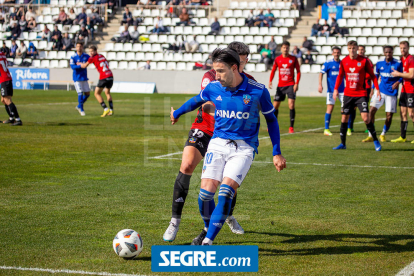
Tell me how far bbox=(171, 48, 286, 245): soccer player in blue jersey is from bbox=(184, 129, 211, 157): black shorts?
533mm

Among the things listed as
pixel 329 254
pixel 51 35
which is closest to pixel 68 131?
pixel 329 254

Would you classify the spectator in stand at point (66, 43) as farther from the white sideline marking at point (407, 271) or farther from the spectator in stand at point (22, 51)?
the white sideline marking at point (407, 271)

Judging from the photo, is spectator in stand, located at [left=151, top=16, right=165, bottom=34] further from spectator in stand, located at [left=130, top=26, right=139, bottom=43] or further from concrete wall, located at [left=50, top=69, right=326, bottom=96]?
concrete wall, located at [left=50, top=69, right=326, bottom=96]

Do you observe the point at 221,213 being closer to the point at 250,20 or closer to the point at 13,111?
the point at 13,111

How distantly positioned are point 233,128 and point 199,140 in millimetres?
717

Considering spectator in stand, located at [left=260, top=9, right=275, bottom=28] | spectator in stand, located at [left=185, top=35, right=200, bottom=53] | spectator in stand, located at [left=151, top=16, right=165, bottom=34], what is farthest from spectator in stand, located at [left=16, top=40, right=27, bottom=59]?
spectator in stand, located at [left=260, top=9, right=275, bottom=28]

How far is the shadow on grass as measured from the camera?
481 cm

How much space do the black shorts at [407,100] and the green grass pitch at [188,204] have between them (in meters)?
1.11

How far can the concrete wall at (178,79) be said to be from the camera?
30828mm

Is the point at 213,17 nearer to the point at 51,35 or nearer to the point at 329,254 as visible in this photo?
the point at 51,35

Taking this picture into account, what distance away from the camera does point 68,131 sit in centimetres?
1388

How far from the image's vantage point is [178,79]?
32.4 meters

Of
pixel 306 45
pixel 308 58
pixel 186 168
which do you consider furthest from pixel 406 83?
pixel 306 45

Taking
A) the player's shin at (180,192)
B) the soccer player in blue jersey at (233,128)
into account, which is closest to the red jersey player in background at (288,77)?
the player's shin at (180,192)
